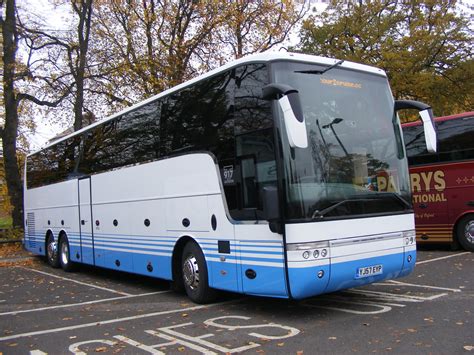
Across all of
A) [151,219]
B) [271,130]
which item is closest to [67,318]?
[151,219]

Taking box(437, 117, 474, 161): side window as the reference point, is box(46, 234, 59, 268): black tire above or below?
below

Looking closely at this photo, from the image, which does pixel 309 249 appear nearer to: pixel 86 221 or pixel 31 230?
pixel 86 221

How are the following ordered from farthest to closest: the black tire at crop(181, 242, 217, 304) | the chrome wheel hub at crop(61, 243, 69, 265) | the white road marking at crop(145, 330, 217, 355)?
1. the chrome wheel hub at crop(61, 243, 69, 265)
2. the black tire at crop(181, 242, 217, 304)
3. the white road marking at crop(145, 330, 217, 355)

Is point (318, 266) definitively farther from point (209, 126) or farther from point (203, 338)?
point (209, 126)

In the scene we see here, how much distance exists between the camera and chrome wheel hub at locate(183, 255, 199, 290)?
8.12 m

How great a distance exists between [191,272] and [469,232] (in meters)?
8.90

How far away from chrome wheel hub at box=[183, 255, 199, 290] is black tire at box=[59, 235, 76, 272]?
6113 mm

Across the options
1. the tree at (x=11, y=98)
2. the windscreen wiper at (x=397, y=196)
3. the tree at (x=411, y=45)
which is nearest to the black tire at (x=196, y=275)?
the windscreen wiper at (x=397, y=196)

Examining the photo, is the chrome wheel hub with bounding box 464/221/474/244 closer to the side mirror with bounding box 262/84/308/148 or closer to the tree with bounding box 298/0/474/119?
the side mirror with bounding box 262/84/308/148

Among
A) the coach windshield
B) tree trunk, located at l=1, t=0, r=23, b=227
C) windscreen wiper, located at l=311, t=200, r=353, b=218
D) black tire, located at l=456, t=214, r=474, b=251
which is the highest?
tree trunk, located at l=1, t=0, r=23, b=227

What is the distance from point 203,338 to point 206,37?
20326 millimetres

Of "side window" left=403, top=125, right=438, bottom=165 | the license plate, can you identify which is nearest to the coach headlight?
the license plate

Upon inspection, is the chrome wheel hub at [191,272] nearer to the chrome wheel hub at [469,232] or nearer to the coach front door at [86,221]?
the coach front door at [86,221]

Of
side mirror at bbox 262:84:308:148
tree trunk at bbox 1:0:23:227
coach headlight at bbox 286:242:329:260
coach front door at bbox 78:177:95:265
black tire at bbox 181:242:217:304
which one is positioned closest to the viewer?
side mirror at bbox 262:84:308:148
